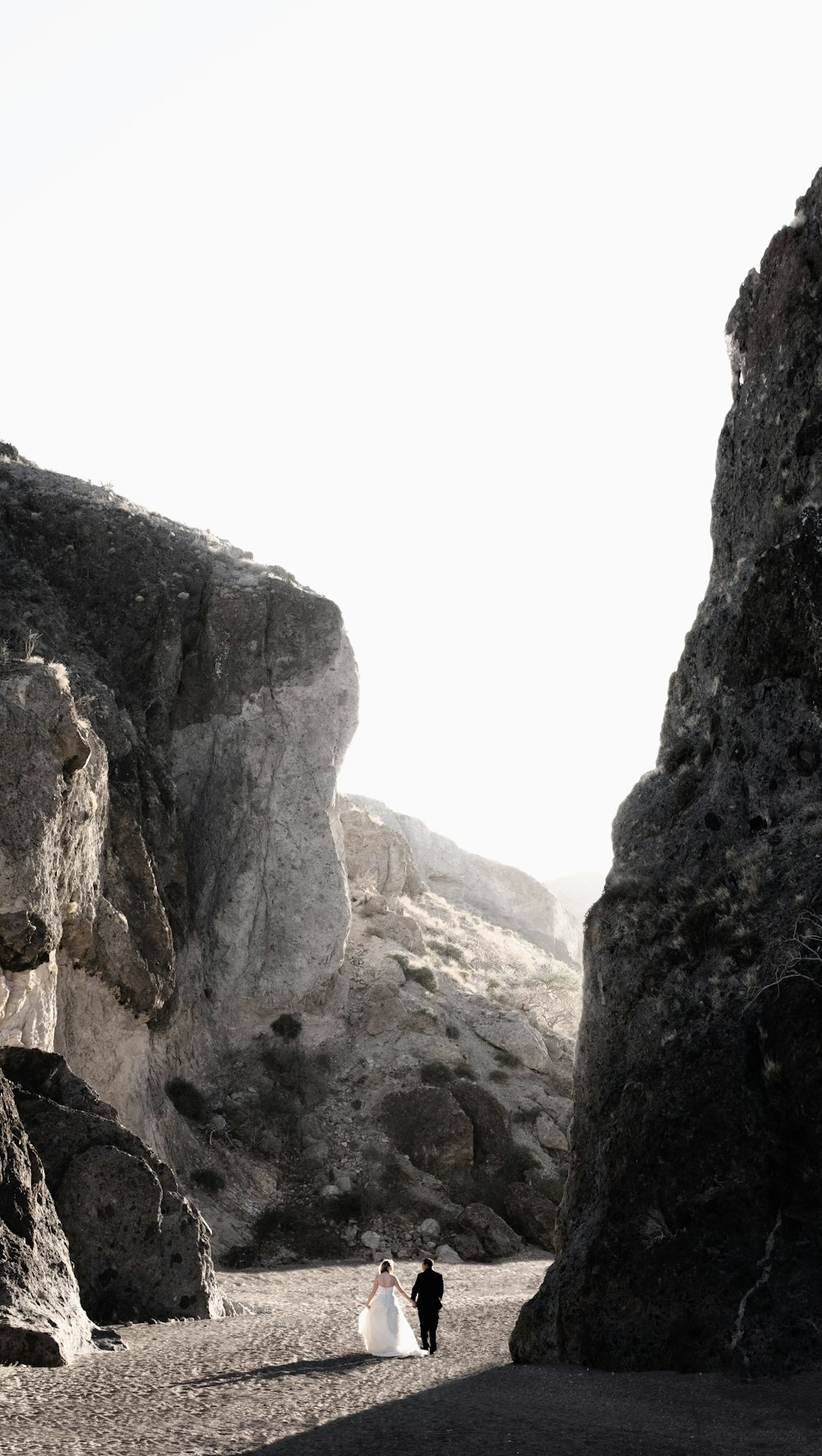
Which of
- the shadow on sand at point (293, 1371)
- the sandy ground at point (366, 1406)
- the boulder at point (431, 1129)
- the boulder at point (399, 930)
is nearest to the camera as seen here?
the sandy ground at point (366, 1406)

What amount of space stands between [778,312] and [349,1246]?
23.0 metres

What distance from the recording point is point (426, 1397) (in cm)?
1205

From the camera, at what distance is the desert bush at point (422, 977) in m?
38.7

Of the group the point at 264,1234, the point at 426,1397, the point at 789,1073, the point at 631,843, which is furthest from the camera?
the point at 264,1234

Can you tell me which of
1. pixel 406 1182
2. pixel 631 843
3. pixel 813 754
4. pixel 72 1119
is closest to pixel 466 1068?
pixel 406 1182

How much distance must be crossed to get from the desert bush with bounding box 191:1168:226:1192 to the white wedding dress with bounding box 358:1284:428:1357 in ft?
47.9

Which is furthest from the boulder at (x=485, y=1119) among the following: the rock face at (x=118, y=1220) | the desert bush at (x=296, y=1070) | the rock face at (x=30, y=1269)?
the rock face at (x=30, y=1269)

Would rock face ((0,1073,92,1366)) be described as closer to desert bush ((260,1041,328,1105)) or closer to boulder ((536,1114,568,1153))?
desert bush ((260,1041,328,1105))

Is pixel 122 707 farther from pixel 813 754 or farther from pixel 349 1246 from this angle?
pixel 813 754

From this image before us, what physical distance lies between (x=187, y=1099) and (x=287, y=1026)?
14.2ft

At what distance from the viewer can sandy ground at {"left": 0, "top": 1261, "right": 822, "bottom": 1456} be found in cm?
953

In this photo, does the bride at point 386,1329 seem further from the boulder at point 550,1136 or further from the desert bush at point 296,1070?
the boulder at point 550,1136

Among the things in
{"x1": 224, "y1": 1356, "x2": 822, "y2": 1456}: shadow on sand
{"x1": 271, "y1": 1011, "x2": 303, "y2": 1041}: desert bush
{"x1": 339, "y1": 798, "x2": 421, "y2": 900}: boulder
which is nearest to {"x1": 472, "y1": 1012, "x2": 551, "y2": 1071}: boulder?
{"x1": 271, "y1": 1011, "x2": 303, "y2": 1041}: desert bush

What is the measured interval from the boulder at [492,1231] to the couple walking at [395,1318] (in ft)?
47.5
